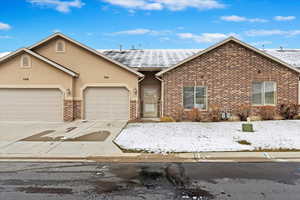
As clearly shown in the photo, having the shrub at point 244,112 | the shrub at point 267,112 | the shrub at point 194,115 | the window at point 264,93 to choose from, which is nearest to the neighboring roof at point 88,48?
the shrub at point 194,115

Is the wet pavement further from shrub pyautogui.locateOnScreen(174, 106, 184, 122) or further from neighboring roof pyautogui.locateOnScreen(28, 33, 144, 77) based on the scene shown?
neighboring roof pyautogui.locateOnScreen(28, 33, 144, 77)

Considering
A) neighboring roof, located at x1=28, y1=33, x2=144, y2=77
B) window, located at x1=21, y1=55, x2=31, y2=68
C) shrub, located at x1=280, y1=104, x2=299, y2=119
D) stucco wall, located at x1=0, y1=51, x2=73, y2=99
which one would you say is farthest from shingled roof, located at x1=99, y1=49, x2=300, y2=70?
window, located at x1=21, y1=55, x2=31, y2=68

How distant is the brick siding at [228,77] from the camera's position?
16109 millimetres

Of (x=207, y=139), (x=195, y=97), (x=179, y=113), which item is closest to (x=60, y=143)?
(x=207, y=139)

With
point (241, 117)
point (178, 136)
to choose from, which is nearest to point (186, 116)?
point (241, 117)

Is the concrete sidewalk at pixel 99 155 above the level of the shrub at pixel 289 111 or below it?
below

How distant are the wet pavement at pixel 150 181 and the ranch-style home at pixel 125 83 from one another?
929 cm

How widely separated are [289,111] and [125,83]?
34.3ft

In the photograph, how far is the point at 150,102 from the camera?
59.4 feet

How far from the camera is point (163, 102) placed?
16.2 meters

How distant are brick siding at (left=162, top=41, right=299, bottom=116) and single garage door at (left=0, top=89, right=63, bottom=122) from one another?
23.2 feet

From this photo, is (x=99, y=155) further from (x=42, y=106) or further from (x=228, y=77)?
(x=228, y=77)

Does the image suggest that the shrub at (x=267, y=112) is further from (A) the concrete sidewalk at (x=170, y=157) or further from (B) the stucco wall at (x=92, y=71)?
(B) the stucco wall at (x=92, y=71)

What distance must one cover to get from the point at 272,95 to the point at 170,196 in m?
13.7
